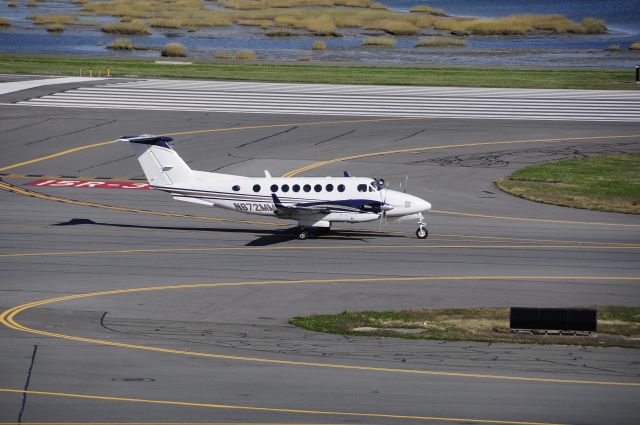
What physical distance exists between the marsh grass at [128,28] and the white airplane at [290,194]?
105 meters

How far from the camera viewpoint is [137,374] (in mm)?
28719

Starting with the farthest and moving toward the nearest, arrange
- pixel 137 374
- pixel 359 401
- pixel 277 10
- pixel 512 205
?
pixel 277 10 < pixel 512 205 < pixel 137 374 < pixel 359 401

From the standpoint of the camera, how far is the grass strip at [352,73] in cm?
9581

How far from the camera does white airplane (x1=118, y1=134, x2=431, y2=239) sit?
4622 centimetres

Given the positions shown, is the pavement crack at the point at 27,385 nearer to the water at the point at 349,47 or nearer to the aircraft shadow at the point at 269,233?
the aircraft shadow at the point at 269,233

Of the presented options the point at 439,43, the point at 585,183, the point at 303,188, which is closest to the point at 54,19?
the point at 439,43

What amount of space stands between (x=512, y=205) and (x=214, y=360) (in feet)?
93.5

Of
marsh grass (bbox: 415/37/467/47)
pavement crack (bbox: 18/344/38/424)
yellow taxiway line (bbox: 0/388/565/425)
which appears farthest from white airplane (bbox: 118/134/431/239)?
marsh grass (bbox: 415/37/467/47)

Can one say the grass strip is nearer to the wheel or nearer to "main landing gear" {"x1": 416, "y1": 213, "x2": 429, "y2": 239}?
the wheel

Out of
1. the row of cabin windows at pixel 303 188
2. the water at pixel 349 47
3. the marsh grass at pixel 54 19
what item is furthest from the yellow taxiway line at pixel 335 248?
the marsh grass at pixel 54 19

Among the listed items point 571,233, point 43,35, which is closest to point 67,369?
point 571,233

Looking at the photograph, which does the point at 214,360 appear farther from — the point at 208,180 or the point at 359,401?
the point at 208,180

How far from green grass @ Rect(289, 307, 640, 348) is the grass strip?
61.4 metres

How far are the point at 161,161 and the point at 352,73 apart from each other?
55737 millimetres
